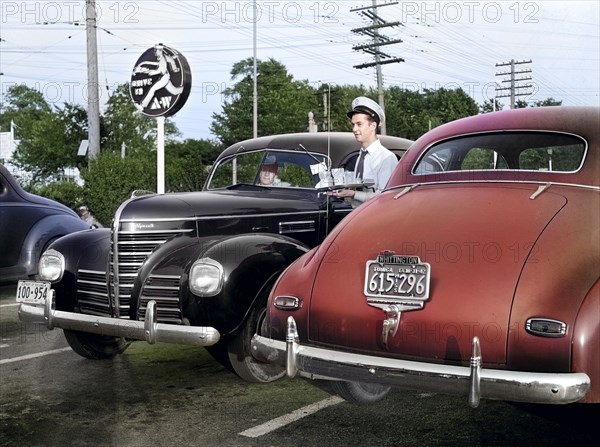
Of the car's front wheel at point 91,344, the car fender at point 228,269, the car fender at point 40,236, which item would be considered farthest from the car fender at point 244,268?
the car fender at point 40,236

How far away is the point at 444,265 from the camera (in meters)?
3.58

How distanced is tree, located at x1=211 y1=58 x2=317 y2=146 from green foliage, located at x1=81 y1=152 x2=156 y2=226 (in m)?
22.7

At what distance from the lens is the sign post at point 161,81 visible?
10055mm

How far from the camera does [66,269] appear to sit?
5859 mm

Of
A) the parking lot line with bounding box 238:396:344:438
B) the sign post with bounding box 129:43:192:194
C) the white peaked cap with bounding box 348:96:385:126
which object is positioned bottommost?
the parking lot line with bounding box 238:396:344:438

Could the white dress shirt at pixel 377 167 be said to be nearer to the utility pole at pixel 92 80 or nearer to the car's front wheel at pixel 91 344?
the car's front wheel at pixel 91 344

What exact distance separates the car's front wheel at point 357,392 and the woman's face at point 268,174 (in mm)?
2397

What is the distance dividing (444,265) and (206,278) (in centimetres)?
196

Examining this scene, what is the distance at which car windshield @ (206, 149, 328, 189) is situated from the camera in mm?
6426

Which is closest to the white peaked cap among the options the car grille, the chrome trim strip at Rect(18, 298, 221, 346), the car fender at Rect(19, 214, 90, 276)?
the car grille

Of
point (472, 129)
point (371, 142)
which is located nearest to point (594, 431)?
point (472, 129)

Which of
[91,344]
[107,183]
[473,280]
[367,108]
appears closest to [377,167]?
[367,108]

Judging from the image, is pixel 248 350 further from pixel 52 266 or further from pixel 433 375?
pixel 433 375

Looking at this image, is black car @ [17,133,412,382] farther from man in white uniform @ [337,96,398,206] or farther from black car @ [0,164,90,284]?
black car @ [0,164,90,284]
